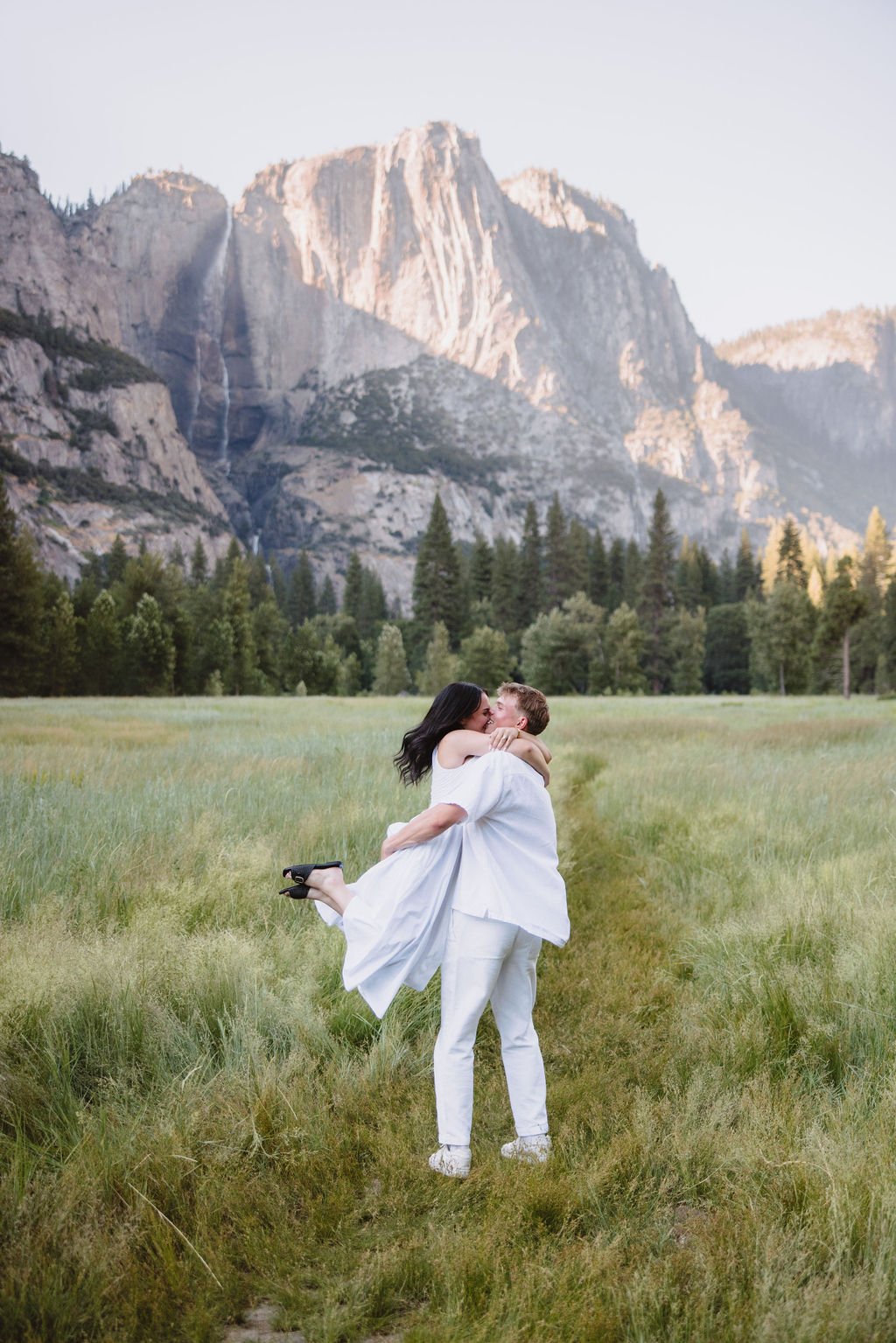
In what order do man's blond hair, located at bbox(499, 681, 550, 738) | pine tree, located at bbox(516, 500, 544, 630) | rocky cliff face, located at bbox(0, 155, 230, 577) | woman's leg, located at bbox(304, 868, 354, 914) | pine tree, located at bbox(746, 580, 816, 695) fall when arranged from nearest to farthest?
woman's leg, located at bbox(304, 868, 354, 914) < man's blond hair, located at bbox(499, 681, 550, 738) < pine tree, located at bbox(746, 580, 816, 695) < pine tree, located at bbox(516, 500, 544, 630) < rocky cliff face, located at bbox(0, 155, 230, 577)

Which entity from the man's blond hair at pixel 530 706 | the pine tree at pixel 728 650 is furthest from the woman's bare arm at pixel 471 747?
the pine tree at pixel 728 650

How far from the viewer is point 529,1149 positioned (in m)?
3.27

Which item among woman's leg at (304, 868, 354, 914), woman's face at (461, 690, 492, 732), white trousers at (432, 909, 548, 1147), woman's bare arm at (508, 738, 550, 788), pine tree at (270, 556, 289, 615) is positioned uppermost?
pine tree at (270, 556, 289, 615)

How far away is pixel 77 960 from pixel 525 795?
2.81m

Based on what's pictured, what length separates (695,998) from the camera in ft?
16.4

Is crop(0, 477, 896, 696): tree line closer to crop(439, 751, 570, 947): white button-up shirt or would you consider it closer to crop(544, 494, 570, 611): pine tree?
crop(544, 494, 570, 611): pine tree

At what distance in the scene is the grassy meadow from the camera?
2.47 metres

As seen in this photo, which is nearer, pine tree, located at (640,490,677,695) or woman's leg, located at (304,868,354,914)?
woman's leg, located at (304,868,354,914)

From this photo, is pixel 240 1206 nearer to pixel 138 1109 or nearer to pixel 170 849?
pixel 138 1109

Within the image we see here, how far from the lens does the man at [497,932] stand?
10.4 feet

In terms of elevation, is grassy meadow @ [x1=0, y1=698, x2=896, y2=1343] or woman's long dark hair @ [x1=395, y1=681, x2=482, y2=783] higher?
woman's long dark hair @ [x1=395, y1=681, x2=482, y2=783]

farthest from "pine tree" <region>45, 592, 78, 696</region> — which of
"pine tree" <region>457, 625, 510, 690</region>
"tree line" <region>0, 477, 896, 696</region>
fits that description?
"pine tree" <region>457, 625, 510, 690</region>

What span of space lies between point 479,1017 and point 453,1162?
598mm

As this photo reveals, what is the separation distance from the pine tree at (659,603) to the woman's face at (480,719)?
252ft
